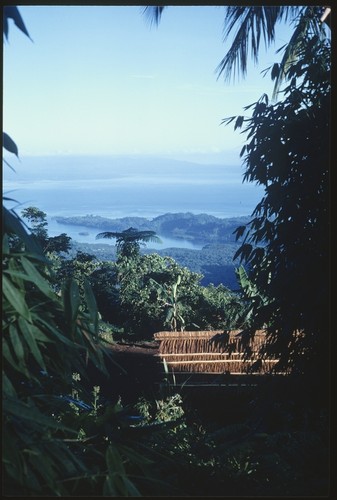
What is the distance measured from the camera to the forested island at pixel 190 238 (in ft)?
31.2

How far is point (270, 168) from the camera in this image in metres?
2.43

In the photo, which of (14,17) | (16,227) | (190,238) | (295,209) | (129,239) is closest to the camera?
(14,17)

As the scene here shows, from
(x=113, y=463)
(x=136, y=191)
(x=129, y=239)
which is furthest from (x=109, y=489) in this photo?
(x=136, y=191)

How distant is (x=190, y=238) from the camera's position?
31.9 feet

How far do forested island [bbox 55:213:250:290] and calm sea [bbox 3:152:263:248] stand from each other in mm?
200

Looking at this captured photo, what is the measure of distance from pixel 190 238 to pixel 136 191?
5257mm

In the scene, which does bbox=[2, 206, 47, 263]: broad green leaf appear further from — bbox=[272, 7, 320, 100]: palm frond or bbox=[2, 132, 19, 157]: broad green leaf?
bbox=[272, 7, 320, 100]: palm frond

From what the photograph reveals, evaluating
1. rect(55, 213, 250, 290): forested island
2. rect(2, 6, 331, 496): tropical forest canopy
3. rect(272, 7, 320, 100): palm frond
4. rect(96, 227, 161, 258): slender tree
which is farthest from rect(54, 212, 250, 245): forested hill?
rect(272, 7, 320, 100): palm frond

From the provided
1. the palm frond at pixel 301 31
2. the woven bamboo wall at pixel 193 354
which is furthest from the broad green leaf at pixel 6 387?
the woven bamboo wall at pixel 193 354

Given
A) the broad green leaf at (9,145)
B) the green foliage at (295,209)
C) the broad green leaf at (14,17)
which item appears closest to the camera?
the broad green leaf at (14,17)

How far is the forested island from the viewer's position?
952 centimetres

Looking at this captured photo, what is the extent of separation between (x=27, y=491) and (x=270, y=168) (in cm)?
192

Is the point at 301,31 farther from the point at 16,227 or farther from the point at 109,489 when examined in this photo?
the point at 109,489

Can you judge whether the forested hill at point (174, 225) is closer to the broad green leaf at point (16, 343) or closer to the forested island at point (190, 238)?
the forested island at point (190, 238)
